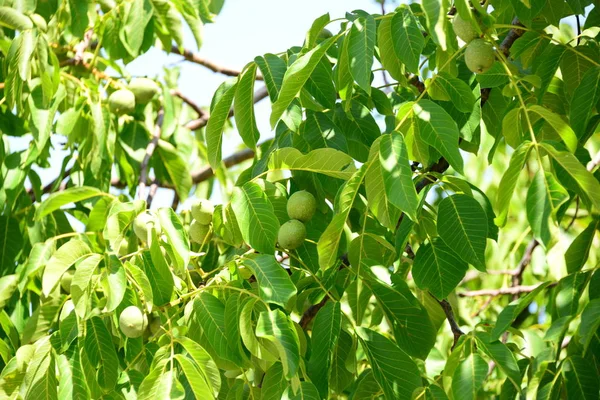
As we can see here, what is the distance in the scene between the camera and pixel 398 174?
128 centimetres

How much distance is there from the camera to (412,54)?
4.72 feet

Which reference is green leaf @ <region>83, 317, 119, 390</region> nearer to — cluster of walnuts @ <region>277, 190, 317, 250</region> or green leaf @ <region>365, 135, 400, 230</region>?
cluster of walnuts @ <region>277, 190, 317, 250</region>

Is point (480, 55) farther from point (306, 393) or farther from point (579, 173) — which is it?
point (306, 393)

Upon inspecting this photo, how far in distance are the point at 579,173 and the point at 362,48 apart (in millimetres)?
430

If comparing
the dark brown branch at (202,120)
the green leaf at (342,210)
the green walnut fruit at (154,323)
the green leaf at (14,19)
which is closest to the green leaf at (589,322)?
the green leaf at (342,210)

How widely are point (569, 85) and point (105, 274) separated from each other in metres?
1.01

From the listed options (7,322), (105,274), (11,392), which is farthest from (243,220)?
(7,322)

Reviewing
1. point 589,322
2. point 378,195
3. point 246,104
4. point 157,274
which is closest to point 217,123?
point 246,104

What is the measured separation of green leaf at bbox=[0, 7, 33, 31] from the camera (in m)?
2.42

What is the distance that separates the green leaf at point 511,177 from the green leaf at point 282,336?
391 mm

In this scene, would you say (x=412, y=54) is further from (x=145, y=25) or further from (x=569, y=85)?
(x=145, y=25)

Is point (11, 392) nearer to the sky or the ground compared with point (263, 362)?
nearer to the ground

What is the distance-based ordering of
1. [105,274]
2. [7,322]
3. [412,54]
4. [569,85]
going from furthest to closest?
[7,322] → [569,85] → [105,274] → [412,54]

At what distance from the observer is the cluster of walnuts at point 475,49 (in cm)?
152
